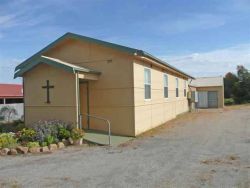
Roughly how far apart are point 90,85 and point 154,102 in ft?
13.2

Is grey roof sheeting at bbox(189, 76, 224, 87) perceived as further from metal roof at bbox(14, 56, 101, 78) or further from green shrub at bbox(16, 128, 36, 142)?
green shrub at bbox(16, 128, 36, 142)

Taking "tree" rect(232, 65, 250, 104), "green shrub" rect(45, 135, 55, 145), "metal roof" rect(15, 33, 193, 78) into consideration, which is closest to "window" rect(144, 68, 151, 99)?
"metal roof" rect(15, 33, 193, 78)

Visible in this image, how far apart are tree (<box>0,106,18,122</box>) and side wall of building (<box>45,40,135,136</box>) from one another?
10.9m

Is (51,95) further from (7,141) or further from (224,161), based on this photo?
(224,161)

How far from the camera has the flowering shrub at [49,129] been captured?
12.0 metres

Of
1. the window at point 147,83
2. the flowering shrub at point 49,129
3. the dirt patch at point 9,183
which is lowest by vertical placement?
the dirt patch at point 9,183

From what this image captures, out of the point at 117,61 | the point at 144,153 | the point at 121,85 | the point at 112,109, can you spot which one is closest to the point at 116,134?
the point at 112,109

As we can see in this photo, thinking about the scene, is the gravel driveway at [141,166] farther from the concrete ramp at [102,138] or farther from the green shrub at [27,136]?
the green shrub at [27,136]

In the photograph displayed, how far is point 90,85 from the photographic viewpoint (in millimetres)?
15383

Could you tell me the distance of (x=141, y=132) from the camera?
1527cm

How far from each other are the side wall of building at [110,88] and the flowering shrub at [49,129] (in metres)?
2.12

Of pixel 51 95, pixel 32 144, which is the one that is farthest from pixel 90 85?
pixel 32 144

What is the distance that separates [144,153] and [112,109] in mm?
4634

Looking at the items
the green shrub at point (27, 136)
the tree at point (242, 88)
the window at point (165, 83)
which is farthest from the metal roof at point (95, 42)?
the tree at point (242, 88)
